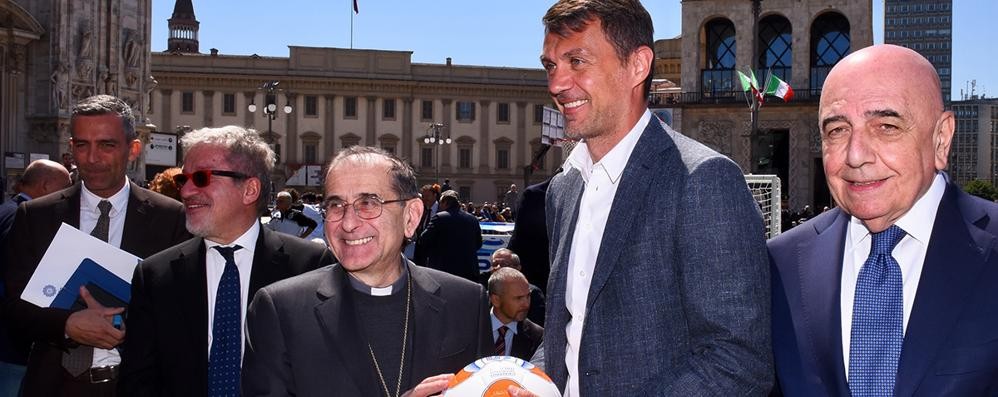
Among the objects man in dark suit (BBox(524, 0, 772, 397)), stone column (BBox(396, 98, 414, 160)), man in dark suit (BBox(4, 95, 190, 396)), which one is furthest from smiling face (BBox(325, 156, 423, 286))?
stone column (BBox(396, 98, 414, 160))

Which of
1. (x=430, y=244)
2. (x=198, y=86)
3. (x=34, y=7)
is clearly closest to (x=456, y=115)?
(x=198, y=86)

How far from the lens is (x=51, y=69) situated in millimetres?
26125

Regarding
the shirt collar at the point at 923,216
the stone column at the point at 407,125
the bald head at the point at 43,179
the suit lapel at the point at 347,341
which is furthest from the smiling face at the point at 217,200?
the stone column at the point at 407,125

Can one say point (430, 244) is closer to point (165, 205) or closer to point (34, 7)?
point (165, 205)

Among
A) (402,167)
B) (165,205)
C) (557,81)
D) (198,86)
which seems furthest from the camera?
(198,86)

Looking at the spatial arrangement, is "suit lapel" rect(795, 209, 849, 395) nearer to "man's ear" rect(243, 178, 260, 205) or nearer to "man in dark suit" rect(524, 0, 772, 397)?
"man in dark suit" rect(524, 0, 772, 397)

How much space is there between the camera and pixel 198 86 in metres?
70.6

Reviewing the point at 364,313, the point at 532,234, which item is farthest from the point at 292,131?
the point at 364,313

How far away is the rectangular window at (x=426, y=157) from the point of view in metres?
74.2

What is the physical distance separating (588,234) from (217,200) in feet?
6.03

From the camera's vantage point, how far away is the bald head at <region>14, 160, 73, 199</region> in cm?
743

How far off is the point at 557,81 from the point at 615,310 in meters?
0.71

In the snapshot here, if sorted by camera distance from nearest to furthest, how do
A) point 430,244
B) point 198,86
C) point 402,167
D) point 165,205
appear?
1. point 402,167
2. point 165,205
3. point 430,244
4. point 198,86

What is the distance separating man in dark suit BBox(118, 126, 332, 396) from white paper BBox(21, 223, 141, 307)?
0.43 meters
